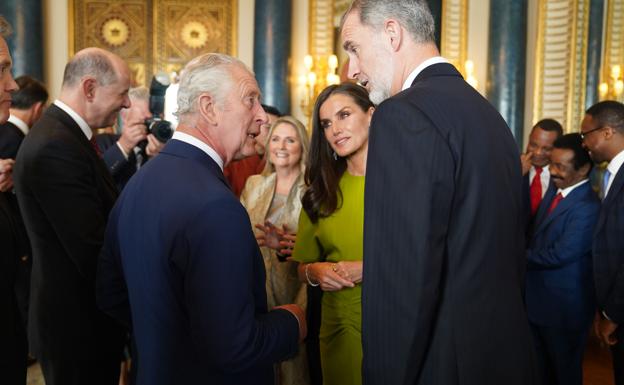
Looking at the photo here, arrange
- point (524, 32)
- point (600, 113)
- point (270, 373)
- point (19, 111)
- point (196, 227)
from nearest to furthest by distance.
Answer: point (196, 227) → point (270, 373) → point (600, 113) → point (19, 111) → point (524, 32)

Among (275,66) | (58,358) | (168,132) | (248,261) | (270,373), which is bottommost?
(58,358)

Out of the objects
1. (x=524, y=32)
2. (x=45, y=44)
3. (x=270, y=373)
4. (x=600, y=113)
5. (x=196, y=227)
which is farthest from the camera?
(x=45, y=44)

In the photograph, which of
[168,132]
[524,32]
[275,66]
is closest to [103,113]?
[168,132]

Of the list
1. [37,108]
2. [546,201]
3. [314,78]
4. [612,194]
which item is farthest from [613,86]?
[37,108]

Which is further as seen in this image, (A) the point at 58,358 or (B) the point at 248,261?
(A) the point at 58,358

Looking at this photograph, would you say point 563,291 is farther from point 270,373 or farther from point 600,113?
point 270,373

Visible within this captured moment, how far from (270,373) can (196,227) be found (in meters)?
0.56

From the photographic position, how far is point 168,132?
2.65 meters

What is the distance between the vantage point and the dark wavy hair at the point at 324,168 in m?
2.50

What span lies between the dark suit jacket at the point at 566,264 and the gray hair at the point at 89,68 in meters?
2.49

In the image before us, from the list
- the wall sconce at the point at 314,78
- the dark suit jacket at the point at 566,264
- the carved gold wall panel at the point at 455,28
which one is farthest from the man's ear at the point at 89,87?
the carved gold wall panel at the point at 455,28

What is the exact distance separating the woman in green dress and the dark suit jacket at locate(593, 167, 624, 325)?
4.35 feet

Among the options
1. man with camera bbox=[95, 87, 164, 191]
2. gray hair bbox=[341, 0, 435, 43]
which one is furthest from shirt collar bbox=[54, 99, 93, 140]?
gray hair bbox=[341, 0, 435, 43]

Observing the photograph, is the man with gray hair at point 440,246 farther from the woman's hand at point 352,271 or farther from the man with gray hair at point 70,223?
the man with gray hair at point 70,223
